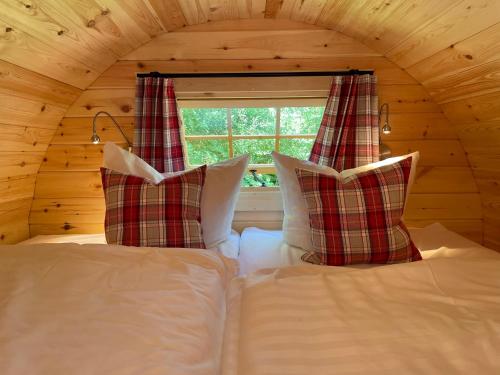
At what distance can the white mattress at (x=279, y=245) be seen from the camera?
1436mm

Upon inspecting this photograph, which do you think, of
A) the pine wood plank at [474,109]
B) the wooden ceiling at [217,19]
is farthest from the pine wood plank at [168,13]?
the pine wood plank at [474,109]

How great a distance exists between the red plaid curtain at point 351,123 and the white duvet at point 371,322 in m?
0.85

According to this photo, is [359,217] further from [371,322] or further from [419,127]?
[419,127]

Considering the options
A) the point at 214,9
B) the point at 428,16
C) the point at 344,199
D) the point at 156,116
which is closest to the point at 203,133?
the point at 156,116

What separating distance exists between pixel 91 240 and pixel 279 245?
3.75 feet

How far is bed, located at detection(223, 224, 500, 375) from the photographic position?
66cm

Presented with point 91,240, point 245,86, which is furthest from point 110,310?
point 245,86

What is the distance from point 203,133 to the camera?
2.07 metres

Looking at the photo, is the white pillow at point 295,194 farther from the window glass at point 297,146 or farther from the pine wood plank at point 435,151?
the window glass at point 297,146

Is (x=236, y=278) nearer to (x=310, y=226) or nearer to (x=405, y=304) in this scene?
(x=310, y=226)

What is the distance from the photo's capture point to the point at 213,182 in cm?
158

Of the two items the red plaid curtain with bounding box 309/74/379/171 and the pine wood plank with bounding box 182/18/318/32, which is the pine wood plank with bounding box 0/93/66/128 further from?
the red plaid curtain with bounding box 309/74/379/171

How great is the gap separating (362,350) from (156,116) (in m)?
1.61

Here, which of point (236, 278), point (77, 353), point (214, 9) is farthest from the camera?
point (214, 9)
